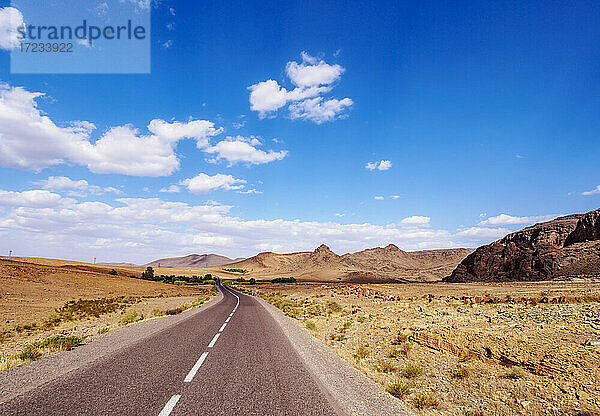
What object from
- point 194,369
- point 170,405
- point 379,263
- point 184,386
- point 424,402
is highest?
point 170,405

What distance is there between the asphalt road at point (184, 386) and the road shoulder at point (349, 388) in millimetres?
301

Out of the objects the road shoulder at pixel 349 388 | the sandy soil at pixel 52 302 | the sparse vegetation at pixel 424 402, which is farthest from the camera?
the sandy soil at pixel 52 302

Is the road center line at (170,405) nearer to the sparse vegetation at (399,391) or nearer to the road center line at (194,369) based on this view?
the road center line at (194,369)

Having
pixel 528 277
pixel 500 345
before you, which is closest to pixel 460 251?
pixel 528 277

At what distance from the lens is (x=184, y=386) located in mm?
6816

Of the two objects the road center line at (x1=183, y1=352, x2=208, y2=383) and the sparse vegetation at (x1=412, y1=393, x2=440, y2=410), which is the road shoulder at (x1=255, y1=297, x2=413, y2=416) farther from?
the road center line at (x1=183, y1=352, x2=208, y2=383)

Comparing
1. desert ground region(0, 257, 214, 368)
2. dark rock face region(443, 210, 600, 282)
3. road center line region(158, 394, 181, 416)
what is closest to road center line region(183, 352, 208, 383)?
road center line region(158, 394, 181, 416)

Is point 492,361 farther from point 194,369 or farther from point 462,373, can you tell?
point 194,369

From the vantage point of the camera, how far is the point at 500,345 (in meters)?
11.1

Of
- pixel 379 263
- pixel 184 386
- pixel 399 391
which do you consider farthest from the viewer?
pixel 379 263

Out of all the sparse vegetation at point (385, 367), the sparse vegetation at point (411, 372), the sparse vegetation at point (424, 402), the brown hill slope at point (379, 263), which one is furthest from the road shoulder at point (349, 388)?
the brown hill slope at point (379, 263)

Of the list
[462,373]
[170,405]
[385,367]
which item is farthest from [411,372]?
[170,405]

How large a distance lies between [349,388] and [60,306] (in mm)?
34083

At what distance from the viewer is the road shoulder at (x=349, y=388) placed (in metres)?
6.30
